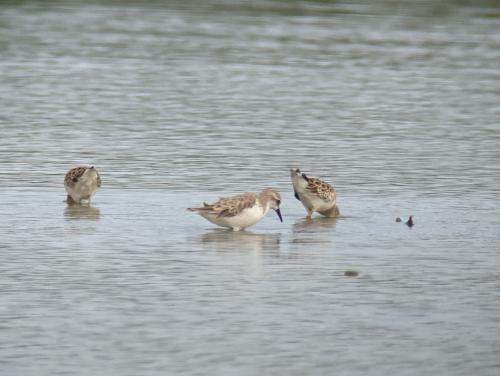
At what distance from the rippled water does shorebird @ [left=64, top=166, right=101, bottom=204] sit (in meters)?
0.20

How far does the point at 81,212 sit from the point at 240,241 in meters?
2.44

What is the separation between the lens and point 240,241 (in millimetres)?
15086

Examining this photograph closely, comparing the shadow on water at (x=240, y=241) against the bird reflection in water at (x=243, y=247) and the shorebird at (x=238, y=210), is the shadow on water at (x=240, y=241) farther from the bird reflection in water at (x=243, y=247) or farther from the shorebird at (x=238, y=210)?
the shorebird at (x=238, y=210)

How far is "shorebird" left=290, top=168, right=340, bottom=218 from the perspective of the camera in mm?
16359

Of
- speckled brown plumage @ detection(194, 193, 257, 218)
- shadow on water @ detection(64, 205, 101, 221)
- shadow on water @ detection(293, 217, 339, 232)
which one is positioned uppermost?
speckled brown plumage @ detection(194, 193, 257, 218)

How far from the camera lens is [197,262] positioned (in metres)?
13.8

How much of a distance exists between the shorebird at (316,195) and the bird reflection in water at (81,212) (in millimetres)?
2268

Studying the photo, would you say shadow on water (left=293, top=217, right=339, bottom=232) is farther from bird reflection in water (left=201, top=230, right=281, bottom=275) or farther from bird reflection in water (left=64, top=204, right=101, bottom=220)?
bird reflection in water (left=64, top=204, right=101, bottom=220)

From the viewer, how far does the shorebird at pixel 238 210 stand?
50.6 ft

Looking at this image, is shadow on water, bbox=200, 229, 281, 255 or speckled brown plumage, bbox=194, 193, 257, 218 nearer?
shadow on water, bbox=200, 229, 281, 255

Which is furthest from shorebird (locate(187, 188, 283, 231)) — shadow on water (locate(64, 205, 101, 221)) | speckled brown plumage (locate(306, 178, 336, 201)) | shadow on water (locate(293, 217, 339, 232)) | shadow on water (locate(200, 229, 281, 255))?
shadow on water (locate(64, 205, 101, 221))

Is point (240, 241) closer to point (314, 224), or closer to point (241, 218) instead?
point (241, 218)

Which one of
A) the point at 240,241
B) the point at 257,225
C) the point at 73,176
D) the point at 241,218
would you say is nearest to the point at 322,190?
the point at 257,225

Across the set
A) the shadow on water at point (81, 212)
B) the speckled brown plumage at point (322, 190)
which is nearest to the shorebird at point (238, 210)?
the speckled brown plumage at point (322, 190)
